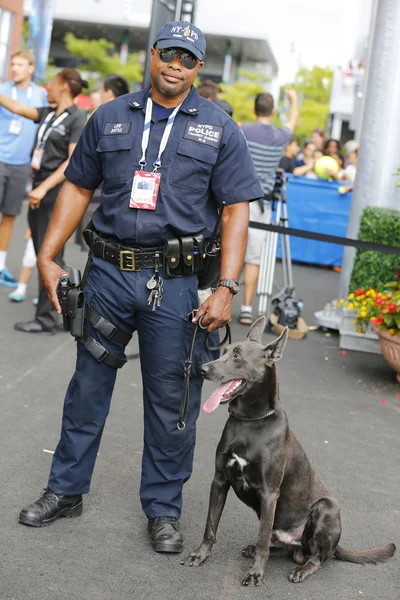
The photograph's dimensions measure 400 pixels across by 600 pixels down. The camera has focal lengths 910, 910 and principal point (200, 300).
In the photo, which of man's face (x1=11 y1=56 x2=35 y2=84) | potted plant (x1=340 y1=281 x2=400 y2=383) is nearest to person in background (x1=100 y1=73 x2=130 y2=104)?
man's face (x1=11 y1=56 x2=35 y2=84)

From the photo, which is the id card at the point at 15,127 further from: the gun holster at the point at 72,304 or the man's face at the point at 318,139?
the man's face at the point at 318,139

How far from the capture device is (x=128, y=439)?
19.0ft

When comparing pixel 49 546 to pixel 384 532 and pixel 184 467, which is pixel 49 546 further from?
pixel 384 532

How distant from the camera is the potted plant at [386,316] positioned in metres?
7.60

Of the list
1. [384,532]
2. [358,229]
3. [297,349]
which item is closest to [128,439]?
[384,532]

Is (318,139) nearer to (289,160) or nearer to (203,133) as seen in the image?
(289,160)

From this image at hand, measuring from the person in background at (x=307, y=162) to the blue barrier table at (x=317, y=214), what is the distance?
2.09 ft

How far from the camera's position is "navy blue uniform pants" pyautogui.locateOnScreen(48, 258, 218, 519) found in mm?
4219

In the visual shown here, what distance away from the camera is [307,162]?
17.4 m

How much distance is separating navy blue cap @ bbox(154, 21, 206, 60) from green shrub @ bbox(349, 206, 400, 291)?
5.07m

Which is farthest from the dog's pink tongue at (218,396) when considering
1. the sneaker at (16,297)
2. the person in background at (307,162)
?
the person in background at (307,162)

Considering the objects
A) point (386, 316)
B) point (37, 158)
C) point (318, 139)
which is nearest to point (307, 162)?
point (318, 139)

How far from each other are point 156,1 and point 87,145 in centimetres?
395

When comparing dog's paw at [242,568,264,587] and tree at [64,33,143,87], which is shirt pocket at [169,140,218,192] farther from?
tree at [64,33,143,87]
